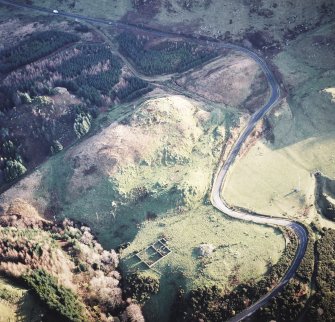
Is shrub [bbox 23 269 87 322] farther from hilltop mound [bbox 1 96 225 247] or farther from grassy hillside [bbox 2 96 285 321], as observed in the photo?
hilltop mound [bbox 1 96 225 247]

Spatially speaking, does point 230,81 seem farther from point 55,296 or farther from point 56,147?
point 55,296

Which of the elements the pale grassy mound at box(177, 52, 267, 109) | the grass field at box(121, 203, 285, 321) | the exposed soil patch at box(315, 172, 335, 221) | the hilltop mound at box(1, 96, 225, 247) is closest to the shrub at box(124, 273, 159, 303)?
the grass field at box(121, 203, 285, 321)

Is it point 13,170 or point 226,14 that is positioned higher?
point 226,14

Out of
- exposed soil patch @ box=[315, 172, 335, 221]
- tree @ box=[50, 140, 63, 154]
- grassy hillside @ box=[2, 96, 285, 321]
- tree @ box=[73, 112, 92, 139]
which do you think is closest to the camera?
grassy hillside @ box=[2, 96, 285, 321]

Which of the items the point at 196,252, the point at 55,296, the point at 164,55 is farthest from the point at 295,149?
the point at 55,296

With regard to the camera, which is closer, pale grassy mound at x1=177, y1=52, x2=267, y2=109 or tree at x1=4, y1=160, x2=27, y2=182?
tree at x1=4, y1=160, x2=27, y2=182

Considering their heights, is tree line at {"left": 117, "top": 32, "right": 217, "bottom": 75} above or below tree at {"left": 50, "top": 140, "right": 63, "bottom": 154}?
above

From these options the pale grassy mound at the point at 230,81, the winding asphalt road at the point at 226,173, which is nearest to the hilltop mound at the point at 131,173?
the winding asphalt road at the point at 226,173

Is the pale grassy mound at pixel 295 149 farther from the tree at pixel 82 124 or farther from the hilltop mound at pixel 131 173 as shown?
the tree at pixel 82 124
